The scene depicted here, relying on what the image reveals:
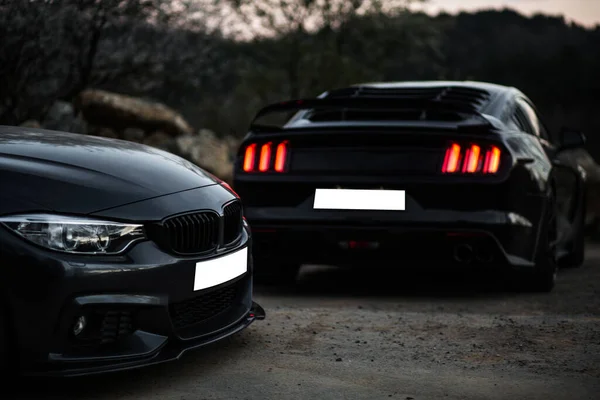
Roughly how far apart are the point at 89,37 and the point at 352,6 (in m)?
16.2

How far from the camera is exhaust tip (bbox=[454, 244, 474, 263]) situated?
5.84 m

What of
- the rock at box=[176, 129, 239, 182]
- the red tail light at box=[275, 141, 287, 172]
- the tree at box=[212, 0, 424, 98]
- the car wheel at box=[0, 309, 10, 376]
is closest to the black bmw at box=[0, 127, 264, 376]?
the car wheel at box=[0, 309, 10, 376]

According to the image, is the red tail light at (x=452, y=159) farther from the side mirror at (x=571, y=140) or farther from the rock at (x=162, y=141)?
the rock at (x=162, y=141)

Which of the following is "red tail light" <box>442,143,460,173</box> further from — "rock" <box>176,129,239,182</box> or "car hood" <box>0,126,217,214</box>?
"rock" <box>176,129,239,182</box>

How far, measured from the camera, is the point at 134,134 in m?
16.4

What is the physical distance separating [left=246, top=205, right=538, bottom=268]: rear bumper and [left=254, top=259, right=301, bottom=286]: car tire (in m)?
0.52

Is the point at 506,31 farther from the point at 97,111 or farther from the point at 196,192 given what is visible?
the point at 196,192

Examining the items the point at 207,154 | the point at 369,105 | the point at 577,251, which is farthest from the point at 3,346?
the point at 207,154

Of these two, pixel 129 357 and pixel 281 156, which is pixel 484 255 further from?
pixel 129 357

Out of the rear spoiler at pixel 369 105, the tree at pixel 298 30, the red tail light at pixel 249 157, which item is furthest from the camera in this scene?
the tree at pixel 298 30

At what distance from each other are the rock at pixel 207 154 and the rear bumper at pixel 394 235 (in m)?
9.70

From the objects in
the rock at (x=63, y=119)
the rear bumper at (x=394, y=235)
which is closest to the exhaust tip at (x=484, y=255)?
the rear bumper at (x=394, y=235)

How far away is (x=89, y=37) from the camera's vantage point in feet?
33.9

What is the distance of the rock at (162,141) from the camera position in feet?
52.2
